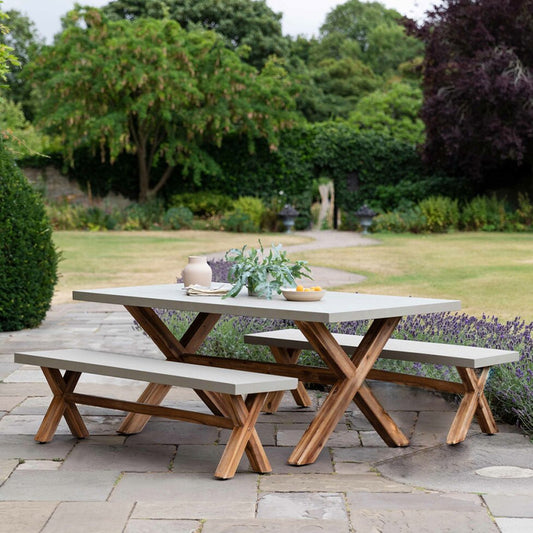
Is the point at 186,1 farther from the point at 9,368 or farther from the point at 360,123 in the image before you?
the point at 9,368

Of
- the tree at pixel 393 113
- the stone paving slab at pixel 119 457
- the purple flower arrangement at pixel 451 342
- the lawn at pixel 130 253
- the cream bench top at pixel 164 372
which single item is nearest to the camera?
the cream bench top at pixel 164 372

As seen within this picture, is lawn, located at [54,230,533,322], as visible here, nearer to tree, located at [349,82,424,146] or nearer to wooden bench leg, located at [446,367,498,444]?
wooden bench leg, located at [446,367,498,444]

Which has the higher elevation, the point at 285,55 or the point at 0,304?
the point at 285,55

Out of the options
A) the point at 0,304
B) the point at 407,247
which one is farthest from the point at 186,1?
the point at 0,304

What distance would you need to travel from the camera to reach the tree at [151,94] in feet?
71.6

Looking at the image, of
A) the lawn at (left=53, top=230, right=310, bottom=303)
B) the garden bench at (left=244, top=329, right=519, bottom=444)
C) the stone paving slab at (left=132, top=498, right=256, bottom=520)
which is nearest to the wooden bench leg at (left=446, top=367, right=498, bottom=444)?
the garden bench at (left=244, top=329, right=519, bottom=444)

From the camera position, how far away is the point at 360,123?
32875 millimetres

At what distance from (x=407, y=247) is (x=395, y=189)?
285 inches

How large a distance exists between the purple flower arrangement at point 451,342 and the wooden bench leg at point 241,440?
147cm

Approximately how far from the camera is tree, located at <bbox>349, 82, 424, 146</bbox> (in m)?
31.8

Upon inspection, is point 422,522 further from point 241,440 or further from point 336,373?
point 336,373

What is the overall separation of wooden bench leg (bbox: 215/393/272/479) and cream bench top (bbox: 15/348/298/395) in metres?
0.11

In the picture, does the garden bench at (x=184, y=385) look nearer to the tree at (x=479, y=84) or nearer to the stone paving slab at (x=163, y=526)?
the stone paving slab at (x=163, y=526)

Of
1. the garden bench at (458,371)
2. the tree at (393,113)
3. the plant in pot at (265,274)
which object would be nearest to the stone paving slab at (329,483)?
the garden bench at (458,371)
